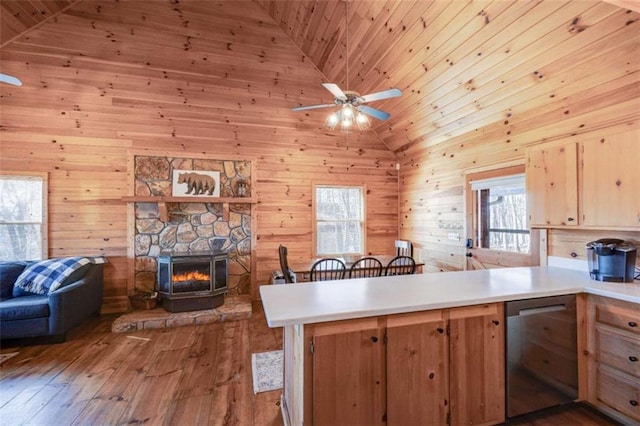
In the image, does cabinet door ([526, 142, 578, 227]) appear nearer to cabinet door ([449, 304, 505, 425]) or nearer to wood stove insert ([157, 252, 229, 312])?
cabinet door ([449, 304, 505, 425])

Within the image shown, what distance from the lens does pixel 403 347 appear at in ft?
5.48

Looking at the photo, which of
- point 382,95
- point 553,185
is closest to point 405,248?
point 553,185

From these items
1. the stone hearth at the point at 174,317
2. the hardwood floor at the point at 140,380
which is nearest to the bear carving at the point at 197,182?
the stone hearth at the point at 174,317

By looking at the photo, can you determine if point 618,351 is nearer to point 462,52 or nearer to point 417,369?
point 417,369

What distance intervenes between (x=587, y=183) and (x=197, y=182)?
4790 mm

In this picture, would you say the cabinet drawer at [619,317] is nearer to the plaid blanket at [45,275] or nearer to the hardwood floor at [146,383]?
the hardwood floor at [146,383]

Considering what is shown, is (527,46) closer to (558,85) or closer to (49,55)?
(558,85)

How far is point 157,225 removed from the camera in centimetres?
450

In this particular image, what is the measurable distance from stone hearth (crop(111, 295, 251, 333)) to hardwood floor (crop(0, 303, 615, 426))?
0.44 feet

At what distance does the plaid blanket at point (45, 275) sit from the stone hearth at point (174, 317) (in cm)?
85

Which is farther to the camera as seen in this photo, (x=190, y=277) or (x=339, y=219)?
(x=339, y=219)

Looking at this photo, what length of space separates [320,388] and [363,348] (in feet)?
1.01

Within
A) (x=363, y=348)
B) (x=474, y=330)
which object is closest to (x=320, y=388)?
(x=363, y=348)

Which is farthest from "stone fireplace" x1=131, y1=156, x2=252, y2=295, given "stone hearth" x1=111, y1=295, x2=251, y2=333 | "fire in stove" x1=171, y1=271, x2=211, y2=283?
"stone hearth" x1=111, y1=295, x2=251, y2=333
